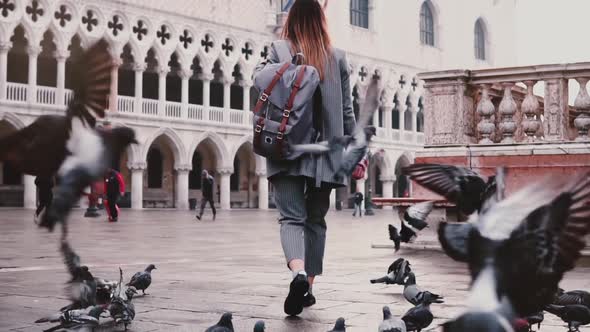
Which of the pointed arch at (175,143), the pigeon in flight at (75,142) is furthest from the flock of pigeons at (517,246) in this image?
the pointed arch at (175,143)

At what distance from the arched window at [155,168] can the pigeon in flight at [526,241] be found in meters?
33.5

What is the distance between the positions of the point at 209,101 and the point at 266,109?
31606mm

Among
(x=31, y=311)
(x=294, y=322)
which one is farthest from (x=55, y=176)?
(x=31, y=311)

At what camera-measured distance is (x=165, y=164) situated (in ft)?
115

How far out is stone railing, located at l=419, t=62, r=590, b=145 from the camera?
7953mm

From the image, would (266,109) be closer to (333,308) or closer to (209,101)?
(333,308)

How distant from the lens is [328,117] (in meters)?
4.39

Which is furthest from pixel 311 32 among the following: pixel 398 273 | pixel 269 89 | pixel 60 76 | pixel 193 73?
pixel 193 73

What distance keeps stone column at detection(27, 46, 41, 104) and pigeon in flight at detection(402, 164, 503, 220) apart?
2699cm

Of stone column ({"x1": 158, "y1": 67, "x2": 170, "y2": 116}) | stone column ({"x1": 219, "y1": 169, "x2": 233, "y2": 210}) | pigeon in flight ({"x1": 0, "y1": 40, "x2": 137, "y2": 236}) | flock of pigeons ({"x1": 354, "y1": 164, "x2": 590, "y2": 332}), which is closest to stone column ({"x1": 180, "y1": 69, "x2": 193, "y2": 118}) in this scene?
stone column ({"x1": 158, "y1": 67, "x2": 170, "y2": 116})

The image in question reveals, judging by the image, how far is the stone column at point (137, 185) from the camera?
30.9m

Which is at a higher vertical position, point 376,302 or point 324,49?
point 324,49

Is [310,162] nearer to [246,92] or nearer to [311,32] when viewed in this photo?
[311,32]

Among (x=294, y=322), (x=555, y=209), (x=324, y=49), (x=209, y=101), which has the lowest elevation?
(x=294, y=322)
